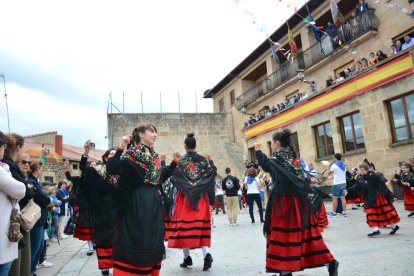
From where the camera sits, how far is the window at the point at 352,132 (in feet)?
49.2

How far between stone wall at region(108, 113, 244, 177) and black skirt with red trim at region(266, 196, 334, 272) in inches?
841

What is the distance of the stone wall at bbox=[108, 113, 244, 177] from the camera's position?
26203mm

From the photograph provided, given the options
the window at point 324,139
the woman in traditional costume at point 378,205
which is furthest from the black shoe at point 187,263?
the window at point 324,139

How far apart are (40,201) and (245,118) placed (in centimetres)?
2406

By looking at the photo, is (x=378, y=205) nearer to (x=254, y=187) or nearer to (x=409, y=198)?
(x=409, y=198)


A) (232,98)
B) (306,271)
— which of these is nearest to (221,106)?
(232,98)

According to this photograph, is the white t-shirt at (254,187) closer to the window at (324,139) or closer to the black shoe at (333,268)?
the window at (324,139)

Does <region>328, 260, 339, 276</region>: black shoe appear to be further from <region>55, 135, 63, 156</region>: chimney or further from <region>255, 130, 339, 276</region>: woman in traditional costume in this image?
<region>55, 135, 63, 156</region>: chimney

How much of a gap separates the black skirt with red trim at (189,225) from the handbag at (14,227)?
2569mm

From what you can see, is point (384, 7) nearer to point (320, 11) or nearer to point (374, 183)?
point (320, 11)

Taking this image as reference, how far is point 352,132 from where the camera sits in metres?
15.4

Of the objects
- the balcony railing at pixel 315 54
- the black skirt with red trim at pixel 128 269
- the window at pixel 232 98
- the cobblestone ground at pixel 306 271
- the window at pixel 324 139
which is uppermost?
the window at pixel 232 98

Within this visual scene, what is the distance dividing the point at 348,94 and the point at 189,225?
11962 mm

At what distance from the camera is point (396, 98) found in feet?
43.1
